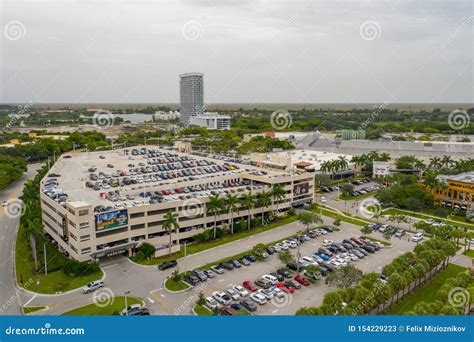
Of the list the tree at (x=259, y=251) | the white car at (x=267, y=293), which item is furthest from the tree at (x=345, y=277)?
the tree at (x=259, y=251)

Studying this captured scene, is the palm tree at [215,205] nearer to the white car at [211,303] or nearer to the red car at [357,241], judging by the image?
Answer: the white car at [211,303]

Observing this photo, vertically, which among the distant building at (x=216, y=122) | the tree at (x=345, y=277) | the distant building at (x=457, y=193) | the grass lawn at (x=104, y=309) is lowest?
the grass lawn at (x=104, y=309)

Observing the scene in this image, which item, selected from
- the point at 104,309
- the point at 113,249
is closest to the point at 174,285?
the point at 104,309

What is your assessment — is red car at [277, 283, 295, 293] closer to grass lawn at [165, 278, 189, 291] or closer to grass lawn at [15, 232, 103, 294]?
grass lawn at [165, 278, 189, 291]

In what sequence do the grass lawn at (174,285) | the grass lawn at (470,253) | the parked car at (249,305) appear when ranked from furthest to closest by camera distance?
the grass lawn at (470,253)
the grass lawn at (174,285)
the parked car at (249,305)

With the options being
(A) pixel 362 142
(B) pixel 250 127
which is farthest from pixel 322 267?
(B) pixel 250 127

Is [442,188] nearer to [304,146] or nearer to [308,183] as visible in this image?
[308,183]
